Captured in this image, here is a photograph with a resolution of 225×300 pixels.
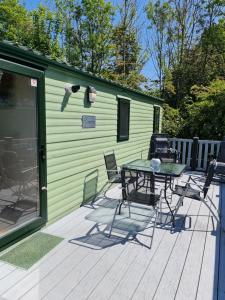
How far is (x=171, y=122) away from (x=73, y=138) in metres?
6.87

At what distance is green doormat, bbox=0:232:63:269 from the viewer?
2.51 meters

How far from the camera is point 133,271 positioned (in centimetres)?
244

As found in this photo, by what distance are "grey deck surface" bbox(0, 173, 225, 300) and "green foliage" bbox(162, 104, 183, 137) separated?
20.5 ft

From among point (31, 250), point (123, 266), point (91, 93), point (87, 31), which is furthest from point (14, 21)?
point (123, 266)

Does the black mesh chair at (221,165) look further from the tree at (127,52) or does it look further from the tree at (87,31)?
the tree at (87,31)

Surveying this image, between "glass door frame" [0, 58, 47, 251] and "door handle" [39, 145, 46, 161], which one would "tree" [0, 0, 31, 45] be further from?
"door handle" [39, 145, 46, 161]

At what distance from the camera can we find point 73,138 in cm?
387

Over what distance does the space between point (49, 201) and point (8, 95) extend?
4.94 ft

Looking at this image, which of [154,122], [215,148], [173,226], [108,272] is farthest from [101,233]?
[154,122]

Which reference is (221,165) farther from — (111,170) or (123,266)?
(123,266)

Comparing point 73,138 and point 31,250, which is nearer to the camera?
point 31,250

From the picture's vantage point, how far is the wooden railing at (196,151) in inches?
278

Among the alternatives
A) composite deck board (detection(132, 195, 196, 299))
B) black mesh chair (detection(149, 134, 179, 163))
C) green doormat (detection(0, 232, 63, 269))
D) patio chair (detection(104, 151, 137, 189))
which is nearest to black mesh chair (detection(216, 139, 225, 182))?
black mesh chair (detection(149, 134, 179, 163))

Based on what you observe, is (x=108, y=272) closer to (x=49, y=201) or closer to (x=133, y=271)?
(x=133, y=271)
